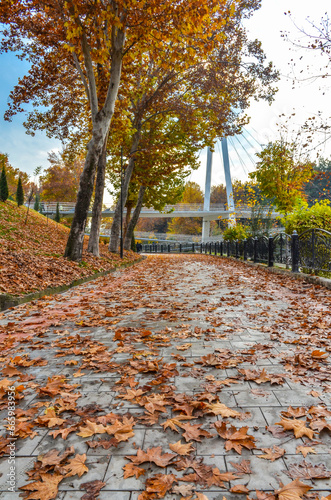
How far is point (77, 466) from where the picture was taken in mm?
1957

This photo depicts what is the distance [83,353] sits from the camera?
3814 millimetres

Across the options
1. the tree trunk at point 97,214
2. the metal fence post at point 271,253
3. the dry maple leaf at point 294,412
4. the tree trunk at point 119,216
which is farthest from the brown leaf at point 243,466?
the tree trunk at point 119,216

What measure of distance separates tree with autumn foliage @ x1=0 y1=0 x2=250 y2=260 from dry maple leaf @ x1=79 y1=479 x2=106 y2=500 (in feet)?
34.1

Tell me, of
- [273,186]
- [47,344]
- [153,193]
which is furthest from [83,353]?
[153,193]

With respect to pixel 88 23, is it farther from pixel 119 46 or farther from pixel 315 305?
pixel 315 305

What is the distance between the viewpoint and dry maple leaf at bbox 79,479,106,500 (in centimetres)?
174

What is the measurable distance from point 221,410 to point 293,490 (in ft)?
2.68

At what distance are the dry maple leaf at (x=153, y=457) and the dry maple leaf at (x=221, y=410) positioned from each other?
0.57 metres

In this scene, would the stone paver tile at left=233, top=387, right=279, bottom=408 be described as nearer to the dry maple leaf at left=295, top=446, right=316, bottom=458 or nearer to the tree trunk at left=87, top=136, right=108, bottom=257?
the dry maple leaf at left=295, top=446, right=316, bottom=458

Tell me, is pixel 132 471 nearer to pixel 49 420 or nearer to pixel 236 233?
pixel 49 420

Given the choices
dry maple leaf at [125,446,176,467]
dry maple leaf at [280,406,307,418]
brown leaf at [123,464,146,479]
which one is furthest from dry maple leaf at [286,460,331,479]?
brown leaf at [123,464,146,479]

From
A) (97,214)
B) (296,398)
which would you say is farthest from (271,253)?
(296,398)

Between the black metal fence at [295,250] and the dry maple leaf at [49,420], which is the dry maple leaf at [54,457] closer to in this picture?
the dry maple leaf at [49,420]

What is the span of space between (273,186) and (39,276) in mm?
12882
